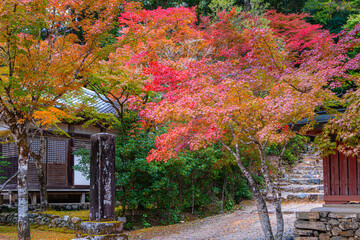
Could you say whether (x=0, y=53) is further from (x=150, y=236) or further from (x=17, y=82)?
(x=150, y=236)

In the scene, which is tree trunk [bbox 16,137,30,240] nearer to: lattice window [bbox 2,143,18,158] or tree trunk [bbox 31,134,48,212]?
tree trunk [bbox 31,134,48,212]

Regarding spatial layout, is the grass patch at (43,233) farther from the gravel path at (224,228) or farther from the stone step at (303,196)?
the stone step at (303,196)

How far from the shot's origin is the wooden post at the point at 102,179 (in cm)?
742

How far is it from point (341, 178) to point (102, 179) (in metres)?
5.95

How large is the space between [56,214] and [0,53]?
6109 millimetres

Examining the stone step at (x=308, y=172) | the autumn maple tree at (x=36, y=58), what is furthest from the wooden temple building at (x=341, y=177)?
the stone step at (x=308, y=172)

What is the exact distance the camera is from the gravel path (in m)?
10.1

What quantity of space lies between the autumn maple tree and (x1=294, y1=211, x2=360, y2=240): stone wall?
21.6ft

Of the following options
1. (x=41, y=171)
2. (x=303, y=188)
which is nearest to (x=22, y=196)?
(x=41, y=171)

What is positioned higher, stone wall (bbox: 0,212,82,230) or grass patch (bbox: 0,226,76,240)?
stone wall (bbox: 0,212,82,230)

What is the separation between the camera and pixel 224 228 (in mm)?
11062

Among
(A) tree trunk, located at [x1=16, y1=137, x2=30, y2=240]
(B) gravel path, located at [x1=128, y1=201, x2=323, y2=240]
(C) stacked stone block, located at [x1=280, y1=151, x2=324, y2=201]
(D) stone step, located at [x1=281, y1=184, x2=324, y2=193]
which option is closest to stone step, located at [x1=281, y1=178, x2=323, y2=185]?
(C) stacked stone block, located at [x1=280, y1=151, x2=324, y2=201]

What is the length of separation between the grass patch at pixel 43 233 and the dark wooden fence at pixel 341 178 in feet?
24.8

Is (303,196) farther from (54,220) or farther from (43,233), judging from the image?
(43,233)
